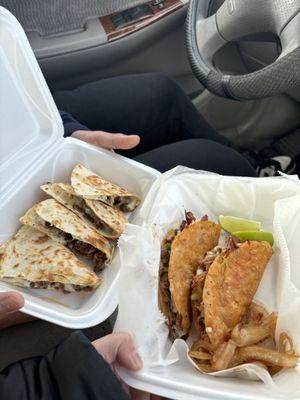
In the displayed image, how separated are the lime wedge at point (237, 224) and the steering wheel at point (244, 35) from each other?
277 mm

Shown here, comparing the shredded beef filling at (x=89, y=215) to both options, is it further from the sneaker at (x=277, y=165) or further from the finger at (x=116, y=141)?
the sneaker at (x=277, y=165)

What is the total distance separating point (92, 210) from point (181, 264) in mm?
241

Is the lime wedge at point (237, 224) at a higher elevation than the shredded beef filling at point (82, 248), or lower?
higher

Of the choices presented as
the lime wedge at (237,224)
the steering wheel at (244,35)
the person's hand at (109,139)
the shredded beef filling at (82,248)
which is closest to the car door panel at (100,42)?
the steering wheel at (244,35)

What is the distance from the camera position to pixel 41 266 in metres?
0.88

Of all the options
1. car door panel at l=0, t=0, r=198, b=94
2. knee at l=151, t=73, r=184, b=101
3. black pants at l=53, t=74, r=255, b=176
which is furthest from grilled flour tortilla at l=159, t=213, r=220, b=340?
car door panel at l=0, t=0, r=198, b=94

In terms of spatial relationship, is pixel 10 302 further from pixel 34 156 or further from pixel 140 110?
pixel 140 110

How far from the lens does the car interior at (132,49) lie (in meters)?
1.37

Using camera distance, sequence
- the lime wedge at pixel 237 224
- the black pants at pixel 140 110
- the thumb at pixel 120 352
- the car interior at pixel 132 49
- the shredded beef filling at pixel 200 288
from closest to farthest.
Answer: the thumb at pixel 120 352, the shredded beef filling at pixel 200 288, the lime wedge at pixel 237 224, the black pants at pixel 140 110, the car interior at pixel 132 49

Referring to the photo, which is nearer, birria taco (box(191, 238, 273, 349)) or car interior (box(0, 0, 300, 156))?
birria taco (box(191, 238, 273, 349))

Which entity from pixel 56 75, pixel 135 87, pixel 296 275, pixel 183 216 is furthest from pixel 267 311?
pixel 56 75

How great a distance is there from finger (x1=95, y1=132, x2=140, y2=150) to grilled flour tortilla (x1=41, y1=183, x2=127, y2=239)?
134 mm

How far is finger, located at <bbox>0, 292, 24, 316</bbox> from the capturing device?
76 centimetres

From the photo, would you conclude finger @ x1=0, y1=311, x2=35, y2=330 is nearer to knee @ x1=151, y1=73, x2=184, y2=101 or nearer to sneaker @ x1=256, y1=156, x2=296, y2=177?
knee @ x1=151, y1=73, x2=184, y2=101
